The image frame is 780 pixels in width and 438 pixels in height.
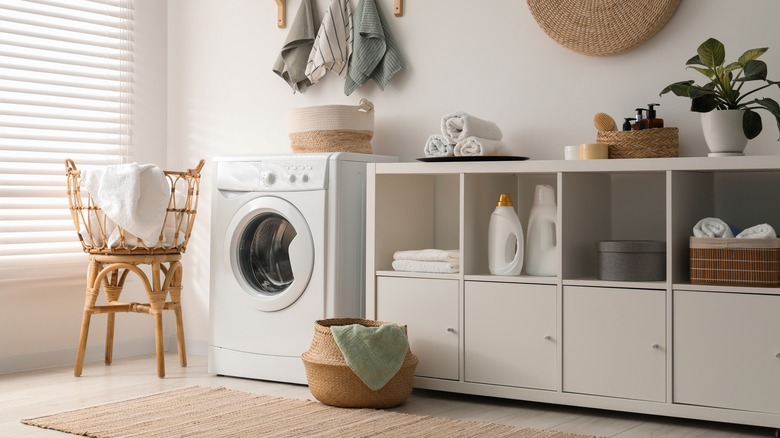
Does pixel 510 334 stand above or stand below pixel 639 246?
below

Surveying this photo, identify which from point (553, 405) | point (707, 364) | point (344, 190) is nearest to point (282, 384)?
point (344, 190)

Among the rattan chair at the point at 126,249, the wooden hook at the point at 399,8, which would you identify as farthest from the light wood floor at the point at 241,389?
the wooden hook at the point at 399,8

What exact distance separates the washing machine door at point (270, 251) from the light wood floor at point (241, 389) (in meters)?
0.33

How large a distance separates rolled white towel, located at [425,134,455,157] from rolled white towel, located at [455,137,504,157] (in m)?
0.03

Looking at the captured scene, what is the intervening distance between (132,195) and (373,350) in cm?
108

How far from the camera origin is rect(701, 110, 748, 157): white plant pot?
236 cm

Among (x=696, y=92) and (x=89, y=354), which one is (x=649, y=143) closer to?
(x=696, y=92)

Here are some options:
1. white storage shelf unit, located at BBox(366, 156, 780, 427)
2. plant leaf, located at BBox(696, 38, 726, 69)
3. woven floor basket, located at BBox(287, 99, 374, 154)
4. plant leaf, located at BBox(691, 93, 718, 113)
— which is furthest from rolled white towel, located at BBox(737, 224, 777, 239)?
woven floor basket, located at BBox(287, 99, 374, 154)

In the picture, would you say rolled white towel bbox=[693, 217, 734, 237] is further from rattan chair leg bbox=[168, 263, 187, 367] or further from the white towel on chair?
rattan chair leg bbox=[168, 263, 187, 367]

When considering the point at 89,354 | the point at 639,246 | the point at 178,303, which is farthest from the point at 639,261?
the point at 89,354

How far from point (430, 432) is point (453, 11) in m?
1.64

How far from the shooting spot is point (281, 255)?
10.0ft

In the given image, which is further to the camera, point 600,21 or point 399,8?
point 399,8

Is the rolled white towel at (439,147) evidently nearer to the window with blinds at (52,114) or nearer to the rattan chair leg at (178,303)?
the rattan chair leg at (178,303)
